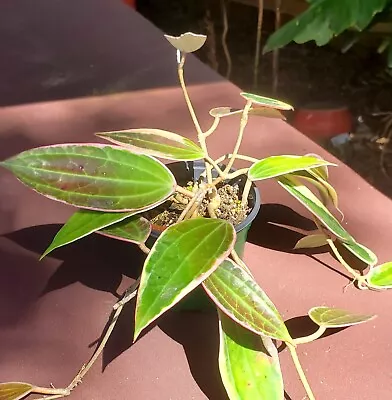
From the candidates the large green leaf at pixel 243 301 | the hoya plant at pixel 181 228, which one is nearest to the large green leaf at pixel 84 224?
the hoya plant at pixel 181 228

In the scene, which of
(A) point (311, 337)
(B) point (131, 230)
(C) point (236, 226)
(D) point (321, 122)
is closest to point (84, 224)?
(B) point (131, 230)

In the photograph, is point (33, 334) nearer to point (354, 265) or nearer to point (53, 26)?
point (354, 265)

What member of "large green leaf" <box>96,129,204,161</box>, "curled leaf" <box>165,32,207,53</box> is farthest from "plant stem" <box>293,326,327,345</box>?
"curled leaf" <box>165,32,207,53</box>

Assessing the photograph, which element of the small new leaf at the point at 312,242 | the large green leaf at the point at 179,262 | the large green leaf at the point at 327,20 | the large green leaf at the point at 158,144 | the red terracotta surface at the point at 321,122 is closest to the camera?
the large green leaf at the point at 179,262

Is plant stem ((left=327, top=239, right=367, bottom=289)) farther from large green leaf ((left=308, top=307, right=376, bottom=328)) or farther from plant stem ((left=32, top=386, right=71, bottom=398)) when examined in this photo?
plant stem ((left=32, top=386, right=71, bottom=398))

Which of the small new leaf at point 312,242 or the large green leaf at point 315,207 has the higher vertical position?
the large green leaf at point 315,207

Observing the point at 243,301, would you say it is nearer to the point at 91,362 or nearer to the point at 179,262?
the point at 179,262

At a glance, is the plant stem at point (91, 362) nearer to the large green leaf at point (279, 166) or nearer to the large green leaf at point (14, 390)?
the large green leaf at point (14, 390)
